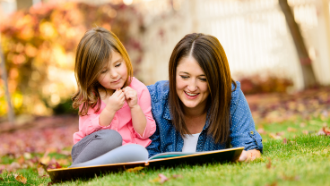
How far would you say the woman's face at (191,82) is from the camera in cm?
235

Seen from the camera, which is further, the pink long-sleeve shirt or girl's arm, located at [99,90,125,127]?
the pink long-sleeve shirt

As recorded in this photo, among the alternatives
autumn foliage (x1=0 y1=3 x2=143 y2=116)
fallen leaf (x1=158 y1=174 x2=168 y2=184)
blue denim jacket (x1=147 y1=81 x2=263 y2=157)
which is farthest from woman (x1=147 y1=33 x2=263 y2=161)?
autumn foliage (x1=0 y1=3 x2=143 y2=116)

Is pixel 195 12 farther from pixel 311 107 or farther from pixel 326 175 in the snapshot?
pixel 326 175

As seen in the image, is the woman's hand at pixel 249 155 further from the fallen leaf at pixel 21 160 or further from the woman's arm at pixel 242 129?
the fallen leaf at pixel 21 160

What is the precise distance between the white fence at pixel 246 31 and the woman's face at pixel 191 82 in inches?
244

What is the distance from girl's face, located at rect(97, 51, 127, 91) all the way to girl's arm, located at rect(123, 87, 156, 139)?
97 mm

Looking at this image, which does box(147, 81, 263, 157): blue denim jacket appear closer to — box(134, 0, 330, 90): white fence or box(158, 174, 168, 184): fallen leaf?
box(158, 174, 168, 184): fallen leaf

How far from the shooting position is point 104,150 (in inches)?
93.0

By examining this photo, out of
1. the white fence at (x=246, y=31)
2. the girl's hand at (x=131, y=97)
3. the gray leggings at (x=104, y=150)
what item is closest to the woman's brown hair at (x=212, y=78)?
the girl's hand at (x=131, y=97)

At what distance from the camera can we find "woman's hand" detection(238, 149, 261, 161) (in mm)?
2150

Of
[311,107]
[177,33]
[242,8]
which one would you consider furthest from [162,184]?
[242,8]

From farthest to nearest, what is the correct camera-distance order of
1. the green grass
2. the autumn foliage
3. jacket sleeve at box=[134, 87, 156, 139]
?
the autumn foliage
jacket sleeve at box=[134, 87, 156, 139]
the green grass

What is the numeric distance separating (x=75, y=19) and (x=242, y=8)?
4.36 metres

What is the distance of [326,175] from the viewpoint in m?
1.61
